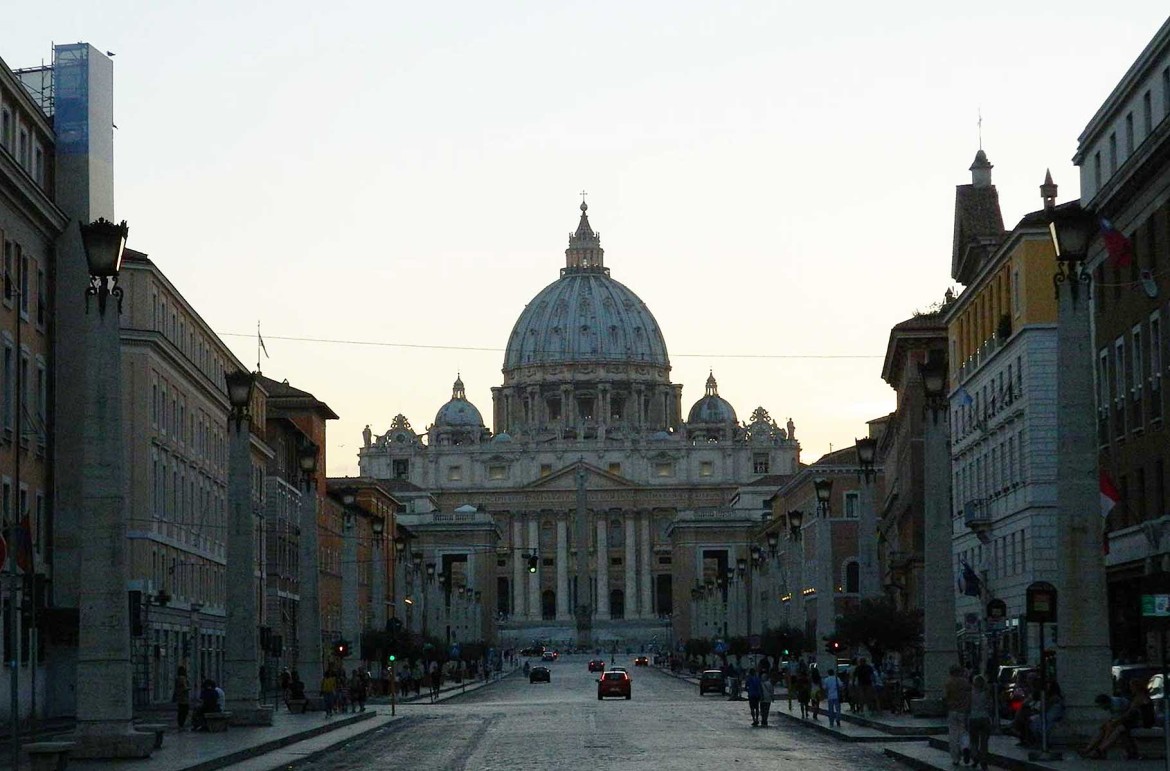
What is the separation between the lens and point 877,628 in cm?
6544

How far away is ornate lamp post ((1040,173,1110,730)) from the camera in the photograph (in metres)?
33.3

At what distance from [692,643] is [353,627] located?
2619 inches

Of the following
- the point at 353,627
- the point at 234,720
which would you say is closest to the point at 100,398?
the point at 234,720

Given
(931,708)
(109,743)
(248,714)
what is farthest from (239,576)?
(109,743)

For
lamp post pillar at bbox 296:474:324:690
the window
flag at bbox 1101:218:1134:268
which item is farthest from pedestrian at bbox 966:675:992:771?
the window

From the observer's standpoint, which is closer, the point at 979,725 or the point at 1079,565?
the point at 1079,565

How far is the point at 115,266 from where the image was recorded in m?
35.9

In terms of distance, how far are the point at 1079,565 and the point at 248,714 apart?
24980 millimetres

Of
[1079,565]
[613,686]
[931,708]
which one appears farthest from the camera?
[613,686]

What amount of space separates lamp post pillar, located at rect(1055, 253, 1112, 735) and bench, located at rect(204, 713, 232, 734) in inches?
850

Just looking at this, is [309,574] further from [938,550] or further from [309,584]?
[938,550]

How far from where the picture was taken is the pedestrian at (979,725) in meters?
33.7

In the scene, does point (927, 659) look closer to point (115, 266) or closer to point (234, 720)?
point (234, 720)

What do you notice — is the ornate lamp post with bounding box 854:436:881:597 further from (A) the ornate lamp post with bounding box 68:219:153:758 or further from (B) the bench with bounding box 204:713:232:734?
(A) the ornate lamp post with bounding box 68:219:153:758
